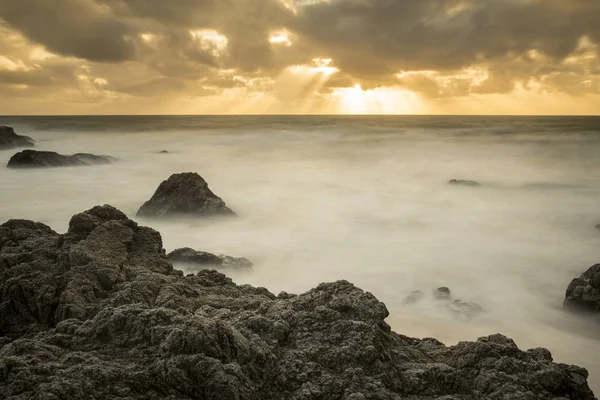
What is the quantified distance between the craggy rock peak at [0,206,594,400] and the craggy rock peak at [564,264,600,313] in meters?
4.55

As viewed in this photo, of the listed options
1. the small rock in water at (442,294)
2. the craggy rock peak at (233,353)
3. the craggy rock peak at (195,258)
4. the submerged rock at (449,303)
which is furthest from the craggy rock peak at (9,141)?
the craggy rock peak at (233,353)

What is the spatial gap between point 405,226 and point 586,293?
22.7 feet

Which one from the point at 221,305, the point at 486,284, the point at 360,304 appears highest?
the point at 360,304

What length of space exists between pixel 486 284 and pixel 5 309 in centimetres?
825

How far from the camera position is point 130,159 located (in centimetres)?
3136

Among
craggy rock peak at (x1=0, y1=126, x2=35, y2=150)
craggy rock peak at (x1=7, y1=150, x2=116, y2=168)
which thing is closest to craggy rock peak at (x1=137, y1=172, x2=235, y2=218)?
craggy rock peak at (x1=7, y1=150, x2=116, y2=168)

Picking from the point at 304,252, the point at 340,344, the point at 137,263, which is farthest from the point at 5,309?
the point at 304,252

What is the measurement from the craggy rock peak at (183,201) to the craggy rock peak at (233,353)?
8.71m

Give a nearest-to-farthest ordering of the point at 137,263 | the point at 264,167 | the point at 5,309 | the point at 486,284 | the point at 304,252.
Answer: the point at 5,309
the point at 137,263
the point at 486,284
the point at 304,252
the point at 264,167

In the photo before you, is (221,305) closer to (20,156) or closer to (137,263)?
(137,263)

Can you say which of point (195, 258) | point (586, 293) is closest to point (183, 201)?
point (195, 258)

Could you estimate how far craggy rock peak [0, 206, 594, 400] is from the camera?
2.62 metres

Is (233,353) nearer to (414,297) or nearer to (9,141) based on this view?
(414,297)

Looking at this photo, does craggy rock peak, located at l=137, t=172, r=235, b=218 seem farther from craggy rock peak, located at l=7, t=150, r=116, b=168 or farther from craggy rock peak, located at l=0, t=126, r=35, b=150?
craggy rock peak, located at l=0, t=126, r=35, b=150
